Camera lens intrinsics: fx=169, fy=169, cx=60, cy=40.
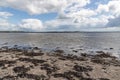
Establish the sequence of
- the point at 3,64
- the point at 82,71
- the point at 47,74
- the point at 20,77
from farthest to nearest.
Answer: the point at 3,64 < the point at 82,71 < the point at 47,74 < the point at 20,77

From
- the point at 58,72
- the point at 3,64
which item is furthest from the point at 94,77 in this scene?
the point at 3,64

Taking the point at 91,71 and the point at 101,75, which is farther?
the point at 91,71

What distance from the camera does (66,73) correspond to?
57.8 feet

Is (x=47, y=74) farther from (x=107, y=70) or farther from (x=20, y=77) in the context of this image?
(x=107, y=70)

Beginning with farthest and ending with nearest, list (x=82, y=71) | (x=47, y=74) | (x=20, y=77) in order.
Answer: (x=82, y=71), (x=47, y=74), (x=20, y=77)

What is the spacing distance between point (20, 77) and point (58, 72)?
4076 millimetres

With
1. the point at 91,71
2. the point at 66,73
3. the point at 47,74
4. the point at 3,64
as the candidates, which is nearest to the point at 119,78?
the point at 91,71

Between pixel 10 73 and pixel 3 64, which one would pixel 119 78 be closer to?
pixel 10 73

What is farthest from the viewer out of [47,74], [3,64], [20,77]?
[3,64]

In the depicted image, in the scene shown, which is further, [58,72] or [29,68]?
[29,68]

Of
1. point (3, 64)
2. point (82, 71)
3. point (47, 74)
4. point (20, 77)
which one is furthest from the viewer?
point (3, 64)

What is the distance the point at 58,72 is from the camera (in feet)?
59.3

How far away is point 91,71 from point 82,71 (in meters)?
1.01

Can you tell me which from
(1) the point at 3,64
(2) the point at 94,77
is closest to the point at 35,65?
(1) the point at 3,64
